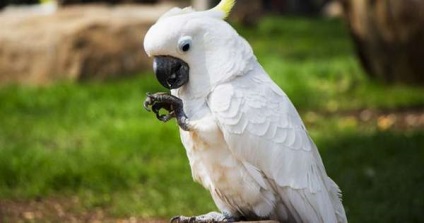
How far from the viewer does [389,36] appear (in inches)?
428

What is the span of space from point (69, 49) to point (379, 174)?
4.65 metres

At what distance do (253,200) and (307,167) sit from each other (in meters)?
0.25

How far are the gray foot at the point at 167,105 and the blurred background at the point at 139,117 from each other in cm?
261

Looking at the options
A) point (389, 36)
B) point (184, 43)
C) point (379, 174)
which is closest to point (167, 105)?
point (184, 43)

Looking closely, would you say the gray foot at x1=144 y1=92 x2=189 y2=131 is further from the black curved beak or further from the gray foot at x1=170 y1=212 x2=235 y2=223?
the gray foot at x1=170 y1=212 x2=235 y2=223

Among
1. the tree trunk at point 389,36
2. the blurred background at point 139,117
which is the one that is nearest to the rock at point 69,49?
the blurred background at point 139,117

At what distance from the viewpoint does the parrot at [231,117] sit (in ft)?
13.3

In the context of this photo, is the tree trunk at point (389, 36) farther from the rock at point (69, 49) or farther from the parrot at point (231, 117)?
the parrot at point (231, 117)

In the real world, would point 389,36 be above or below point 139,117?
above

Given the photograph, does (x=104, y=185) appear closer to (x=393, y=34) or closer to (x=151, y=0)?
(x=393, y=34)

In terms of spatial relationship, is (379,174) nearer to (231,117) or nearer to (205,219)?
(205,219)

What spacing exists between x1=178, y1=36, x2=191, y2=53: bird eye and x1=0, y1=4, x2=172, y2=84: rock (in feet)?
23.7

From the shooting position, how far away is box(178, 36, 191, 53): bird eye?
4055 mm

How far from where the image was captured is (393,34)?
10852 millimetres
